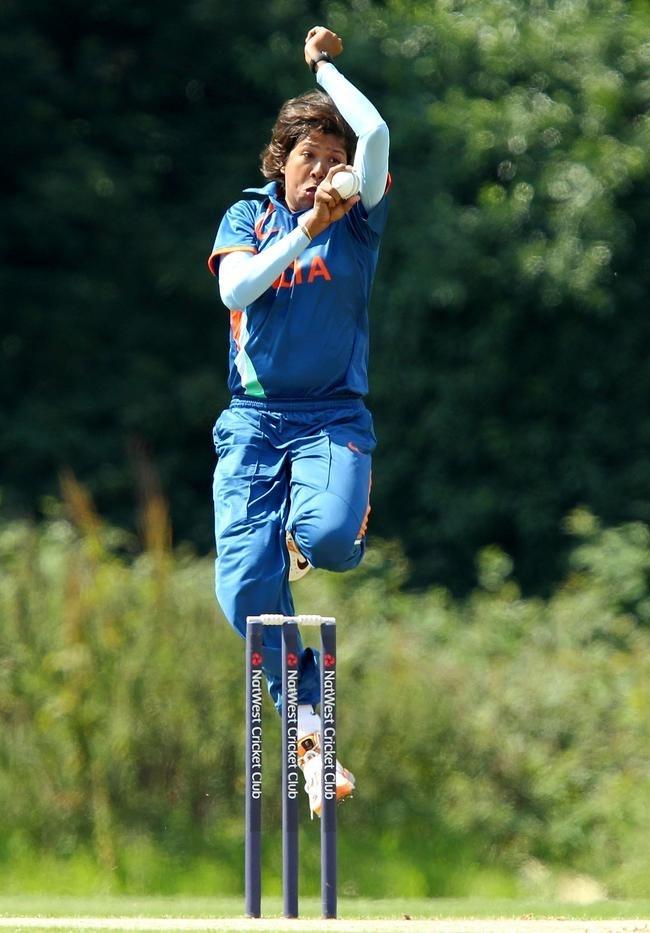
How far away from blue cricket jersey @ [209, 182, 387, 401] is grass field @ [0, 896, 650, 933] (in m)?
1.75

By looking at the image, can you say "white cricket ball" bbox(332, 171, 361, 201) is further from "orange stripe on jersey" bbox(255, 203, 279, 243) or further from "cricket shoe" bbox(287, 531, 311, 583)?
"cricket shoe" bbox(287, 531, 311, 583)

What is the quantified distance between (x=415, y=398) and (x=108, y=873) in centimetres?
758

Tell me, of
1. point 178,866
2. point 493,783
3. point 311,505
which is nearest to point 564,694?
point 493,783

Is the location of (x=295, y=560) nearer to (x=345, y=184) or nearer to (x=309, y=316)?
(x=309, y=316)

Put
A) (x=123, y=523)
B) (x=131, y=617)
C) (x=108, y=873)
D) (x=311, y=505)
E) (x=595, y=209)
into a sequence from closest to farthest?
(x=311, y=505) → (x=108, y=873) → (x=131, y=617) → (x=595, y=209) → (x=123, y=523)

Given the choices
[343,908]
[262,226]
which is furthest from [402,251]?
[262,226]

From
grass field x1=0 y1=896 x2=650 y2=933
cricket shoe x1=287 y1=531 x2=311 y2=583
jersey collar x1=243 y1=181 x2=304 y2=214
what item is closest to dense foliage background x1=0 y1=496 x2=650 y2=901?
grass field x1=0 y1=896 x2=650 y2=933

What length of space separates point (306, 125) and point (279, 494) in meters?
1.24

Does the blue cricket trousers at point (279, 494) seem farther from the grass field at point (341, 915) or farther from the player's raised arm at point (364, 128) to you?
the grass field at point (341, 915)

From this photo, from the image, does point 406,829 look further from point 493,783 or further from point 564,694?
point 564,694

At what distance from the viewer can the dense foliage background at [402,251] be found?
15172mm

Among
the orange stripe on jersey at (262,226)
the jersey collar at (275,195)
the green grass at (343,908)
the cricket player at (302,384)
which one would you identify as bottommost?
the green grass at (343,908)

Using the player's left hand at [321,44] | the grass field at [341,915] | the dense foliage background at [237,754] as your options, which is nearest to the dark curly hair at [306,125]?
the player's left hand at [321,44]

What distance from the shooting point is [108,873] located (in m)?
9.41
